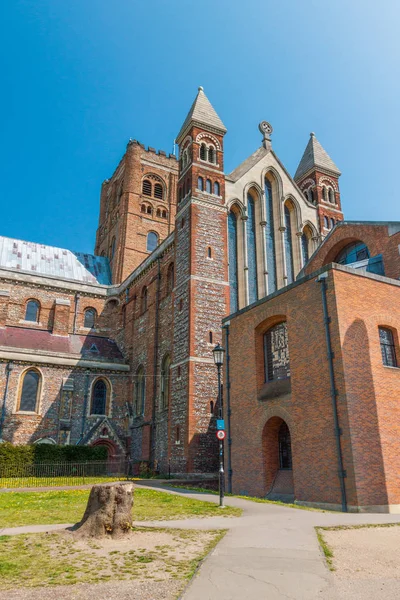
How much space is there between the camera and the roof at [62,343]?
113 ft

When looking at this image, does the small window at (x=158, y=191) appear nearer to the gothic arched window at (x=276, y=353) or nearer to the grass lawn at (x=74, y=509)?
the gothic arched window at (x=276, y=353)

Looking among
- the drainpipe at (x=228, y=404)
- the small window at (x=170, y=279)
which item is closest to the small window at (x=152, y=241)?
the small window at (x=170, y=279)

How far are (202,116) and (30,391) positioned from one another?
75.5ft

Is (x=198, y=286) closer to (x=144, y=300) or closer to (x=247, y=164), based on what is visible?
(x=144, y=300)

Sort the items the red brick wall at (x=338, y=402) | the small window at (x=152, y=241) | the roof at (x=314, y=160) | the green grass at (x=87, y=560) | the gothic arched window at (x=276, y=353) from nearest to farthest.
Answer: the green grass at (x=87, y=560), the red brick wall at (x=338, y=402), the gothic arched window at (x=276, y=353), the roof at (x=314, y=160), the small window at (x=152, y=241)

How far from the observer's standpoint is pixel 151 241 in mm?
50281

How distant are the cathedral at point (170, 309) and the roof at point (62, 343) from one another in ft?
0.45

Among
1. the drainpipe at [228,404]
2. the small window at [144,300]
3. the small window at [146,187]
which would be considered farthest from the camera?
the small window at [146,187]

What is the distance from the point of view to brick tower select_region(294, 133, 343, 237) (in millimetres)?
37844

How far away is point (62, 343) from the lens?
36812 millimetres

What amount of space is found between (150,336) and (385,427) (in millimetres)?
20609

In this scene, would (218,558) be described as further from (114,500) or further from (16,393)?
(16,393)

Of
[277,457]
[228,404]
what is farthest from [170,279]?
[277,457]

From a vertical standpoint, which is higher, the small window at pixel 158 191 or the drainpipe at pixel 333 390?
the small window at pixel 158 191
